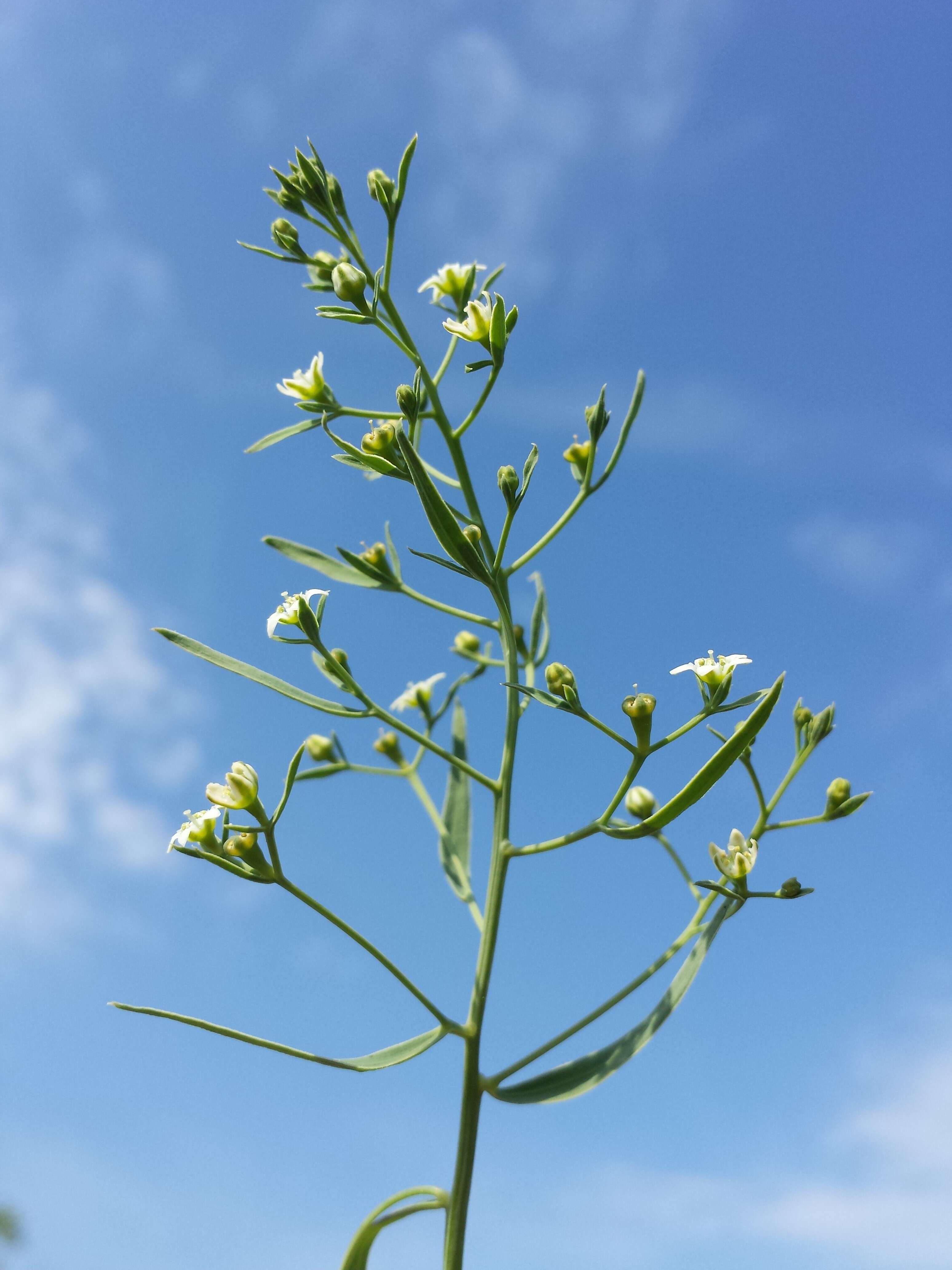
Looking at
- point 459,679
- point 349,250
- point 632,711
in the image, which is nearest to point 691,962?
point 632,711

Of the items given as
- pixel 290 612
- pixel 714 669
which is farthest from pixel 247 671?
pixel 714 669

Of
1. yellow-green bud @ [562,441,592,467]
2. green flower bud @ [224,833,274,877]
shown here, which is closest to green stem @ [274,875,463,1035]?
green flower bud @ [224,833,274,877]

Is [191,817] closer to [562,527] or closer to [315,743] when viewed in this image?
[315,743]

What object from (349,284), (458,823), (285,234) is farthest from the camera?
(458,823)

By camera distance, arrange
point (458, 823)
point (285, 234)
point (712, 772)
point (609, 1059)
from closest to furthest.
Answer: point (712, 772) → point (609, 1059) → point (285, 234) → point (458, 823)

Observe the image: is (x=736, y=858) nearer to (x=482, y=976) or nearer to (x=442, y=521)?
(x=482, y=976)

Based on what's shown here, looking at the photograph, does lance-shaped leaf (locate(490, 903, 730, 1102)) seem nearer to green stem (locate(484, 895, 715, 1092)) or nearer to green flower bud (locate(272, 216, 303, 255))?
green stem (locate(484, 895, 715, 1092))
